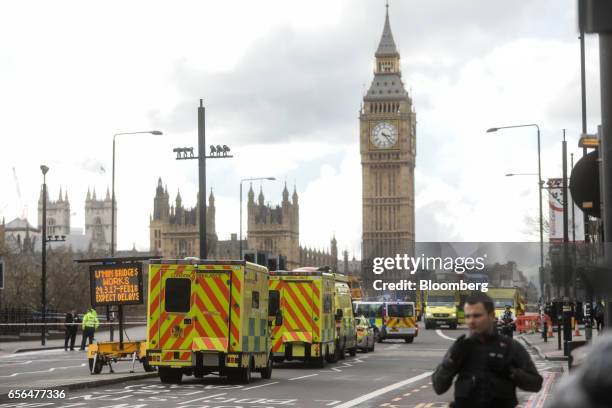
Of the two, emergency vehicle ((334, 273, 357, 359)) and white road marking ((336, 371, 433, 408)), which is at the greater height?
emergency vehicle ((334, 273, 357, 359))

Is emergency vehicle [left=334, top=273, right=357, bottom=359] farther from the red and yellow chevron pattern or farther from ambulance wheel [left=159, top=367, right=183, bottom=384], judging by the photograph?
the red and yellow chevron pattern

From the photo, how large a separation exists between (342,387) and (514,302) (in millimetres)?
58154

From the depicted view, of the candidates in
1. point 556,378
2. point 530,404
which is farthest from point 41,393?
point 556,378

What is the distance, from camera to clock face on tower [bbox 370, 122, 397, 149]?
630 ft

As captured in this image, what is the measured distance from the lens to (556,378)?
25562 millimetres

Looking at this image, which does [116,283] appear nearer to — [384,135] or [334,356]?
[334,356]

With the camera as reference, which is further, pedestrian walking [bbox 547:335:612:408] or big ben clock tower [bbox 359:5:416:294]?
big ben clock tower [bbox 359:5:416:294]

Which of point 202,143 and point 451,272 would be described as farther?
point 451,272

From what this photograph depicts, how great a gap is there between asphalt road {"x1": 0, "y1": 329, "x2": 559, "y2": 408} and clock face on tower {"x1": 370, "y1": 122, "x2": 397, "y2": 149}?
522ft

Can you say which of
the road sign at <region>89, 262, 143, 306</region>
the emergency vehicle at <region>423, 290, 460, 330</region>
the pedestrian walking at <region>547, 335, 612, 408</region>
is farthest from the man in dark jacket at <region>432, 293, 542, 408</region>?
the emergency vehicle at <region>423, 290, 460, 330</region>

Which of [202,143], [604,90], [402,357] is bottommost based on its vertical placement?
[402,357]

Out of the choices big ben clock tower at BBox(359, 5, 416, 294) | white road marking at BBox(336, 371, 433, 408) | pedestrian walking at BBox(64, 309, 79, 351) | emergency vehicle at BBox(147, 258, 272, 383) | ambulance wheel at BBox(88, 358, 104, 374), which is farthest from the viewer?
big ben clock tower at BBox(359, 5, 416, 294)

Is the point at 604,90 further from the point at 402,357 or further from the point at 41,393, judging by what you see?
the point at 402,357

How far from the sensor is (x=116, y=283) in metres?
26.8
